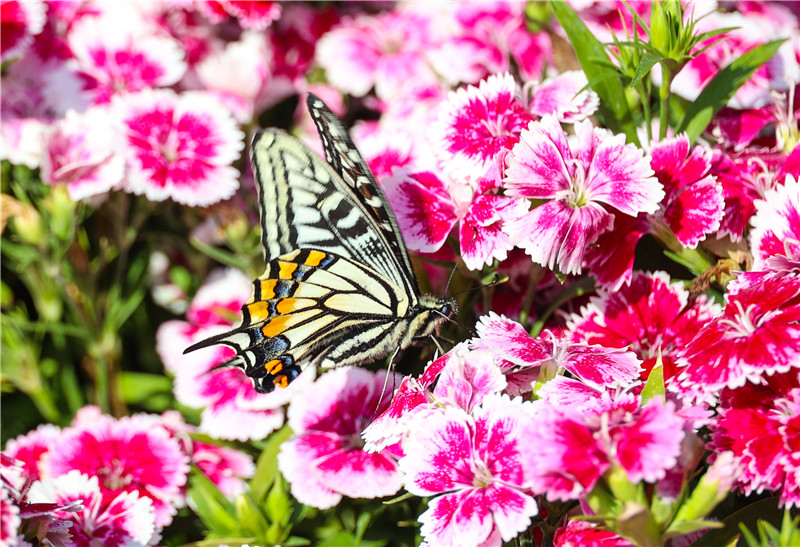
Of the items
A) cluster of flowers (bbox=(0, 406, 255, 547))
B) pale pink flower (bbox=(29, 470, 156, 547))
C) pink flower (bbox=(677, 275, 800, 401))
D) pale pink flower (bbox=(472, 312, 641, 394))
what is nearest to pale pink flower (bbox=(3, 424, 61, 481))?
cluster of flowers (bbox=(0, 406, 255, 547))

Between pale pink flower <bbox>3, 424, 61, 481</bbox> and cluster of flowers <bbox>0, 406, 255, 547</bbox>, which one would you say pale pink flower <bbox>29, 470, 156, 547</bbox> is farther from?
pale pink flower <bbox>3, 424, 61, 481</bbox>

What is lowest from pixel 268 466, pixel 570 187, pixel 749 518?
pixel 268 466

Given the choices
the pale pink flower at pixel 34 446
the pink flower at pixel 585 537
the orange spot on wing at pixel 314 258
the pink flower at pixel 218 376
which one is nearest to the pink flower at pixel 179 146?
the pink flower at pixel 218 376

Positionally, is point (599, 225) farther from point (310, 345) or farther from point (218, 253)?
point (218, 253)

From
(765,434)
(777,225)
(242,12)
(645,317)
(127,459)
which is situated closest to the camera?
(765,434)

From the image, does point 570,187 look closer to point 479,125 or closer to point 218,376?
point 479,125

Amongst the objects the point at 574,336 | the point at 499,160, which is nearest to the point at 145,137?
the point at 499,160

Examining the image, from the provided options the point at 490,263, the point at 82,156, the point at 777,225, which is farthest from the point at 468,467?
the point at 82,156
